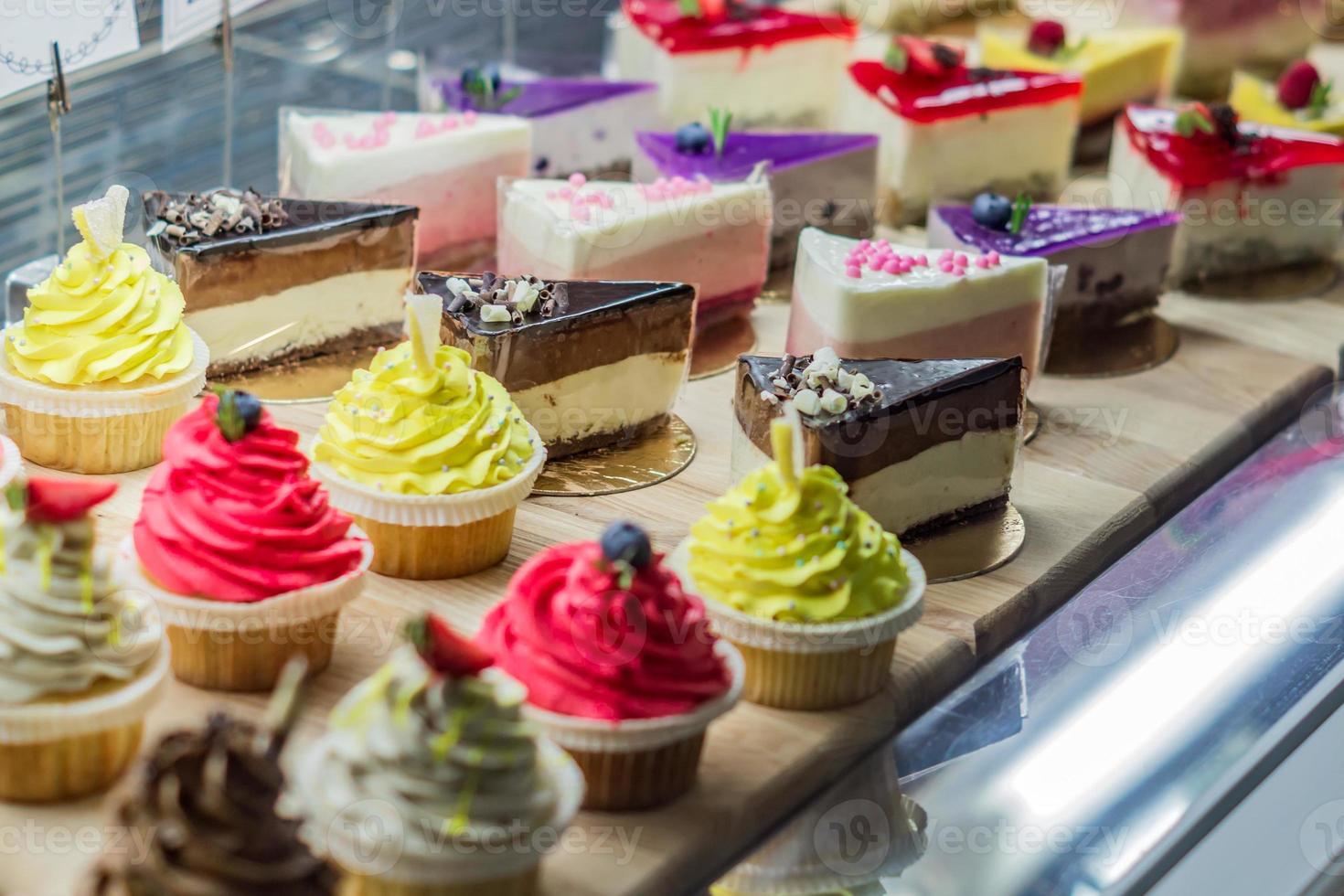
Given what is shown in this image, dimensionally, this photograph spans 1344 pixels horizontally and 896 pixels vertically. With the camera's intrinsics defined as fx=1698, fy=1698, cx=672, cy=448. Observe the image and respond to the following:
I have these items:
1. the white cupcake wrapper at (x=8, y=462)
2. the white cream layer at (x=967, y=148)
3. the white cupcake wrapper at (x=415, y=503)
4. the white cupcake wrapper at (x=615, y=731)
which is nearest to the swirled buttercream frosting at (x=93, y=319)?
the white cupcake wrapper at (x=8, y=462)

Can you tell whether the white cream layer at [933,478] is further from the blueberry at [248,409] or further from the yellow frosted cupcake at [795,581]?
the blueberry at [248,409]

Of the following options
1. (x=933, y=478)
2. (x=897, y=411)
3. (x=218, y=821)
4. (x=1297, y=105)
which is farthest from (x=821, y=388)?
(x=1297, y=105)

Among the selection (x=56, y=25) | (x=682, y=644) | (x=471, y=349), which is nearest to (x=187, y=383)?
(x=471, y=349)

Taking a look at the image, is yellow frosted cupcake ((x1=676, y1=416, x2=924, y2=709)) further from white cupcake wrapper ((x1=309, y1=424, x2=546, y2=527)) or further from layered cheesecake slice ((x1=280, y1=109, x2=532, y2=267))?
layered cheesecake slice ((x1=280, y1=109, x2=532, y2=267))

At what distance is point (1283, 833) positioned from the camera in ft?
7.88

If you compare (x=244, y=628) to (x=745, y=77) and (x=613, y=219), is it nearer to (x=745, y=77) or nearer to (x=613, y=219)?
(x=613, y=219)

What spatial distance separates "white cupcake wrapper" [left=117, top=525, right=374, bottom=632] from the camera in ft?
8.19

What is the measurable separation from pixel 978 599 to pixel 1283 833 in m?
0.77

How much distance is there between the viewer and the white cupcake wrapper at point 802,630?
2605mm

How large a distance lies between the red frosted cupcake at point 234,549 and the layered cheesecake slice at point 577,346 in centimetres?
82

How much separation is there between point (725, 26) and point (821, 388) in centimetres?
236

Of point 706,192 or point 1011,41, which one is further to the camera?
point 1011,41

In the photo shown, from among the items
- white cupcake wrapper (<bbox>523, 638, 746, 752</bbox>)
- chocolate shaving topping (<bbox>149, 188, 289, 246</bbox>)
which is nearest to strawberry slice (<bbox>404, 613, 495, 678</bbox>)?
white cupcake wrapper (<bbox>523, 638, 746, 752</bbox>)

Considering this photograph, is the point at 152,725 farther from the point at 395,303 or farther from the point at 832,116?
the point at 832,116
